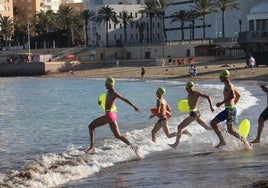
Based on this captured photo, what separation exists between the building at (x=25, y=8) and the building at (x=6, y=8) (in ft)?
27.6

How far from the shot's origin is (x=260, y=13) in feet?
229

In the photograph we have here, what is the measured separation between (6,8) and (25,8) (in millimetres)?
11569

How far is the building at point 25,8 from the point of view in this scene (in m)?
146

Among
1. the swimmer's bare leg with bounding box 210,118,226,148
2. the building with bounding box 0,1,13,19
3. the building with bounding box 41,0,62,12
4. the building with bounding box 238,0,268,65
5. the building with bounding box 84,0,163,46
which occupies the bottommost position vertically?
the swimmer's bare leg with bounding box 210,118,226,148

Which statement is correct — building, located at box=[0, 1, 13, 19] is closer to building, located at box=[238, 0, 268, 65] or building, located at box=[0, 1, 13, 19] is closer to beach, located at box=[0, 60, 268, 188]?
building, located at box=[238, 0, 268, 65]

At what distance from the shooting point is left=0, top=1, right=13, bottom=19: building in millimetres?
135125

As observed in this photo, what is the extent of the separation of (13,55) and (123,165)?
309 ft

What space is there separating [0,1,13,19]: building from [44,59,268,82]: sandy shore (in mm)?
52499

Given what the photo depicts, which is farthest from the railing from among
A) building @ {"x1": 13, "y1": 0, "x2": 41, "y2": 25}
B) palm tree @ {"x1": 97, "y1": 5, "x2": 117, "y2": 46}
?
building @ {"x1": 13, "y1": 0, "x2": 41, "y2": 25}

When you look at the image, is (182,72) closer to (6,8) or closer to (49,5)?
(6,8)

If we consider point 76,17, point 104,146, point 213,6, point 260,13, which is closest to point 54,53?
point 76,17

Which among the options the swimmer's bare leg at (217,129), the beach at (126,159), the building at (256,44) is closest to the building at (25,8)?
Result: the building at (256,44)

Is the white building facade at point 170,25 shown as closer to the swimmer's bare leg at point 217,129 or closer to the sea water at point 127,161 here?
the sea water at point 127,161

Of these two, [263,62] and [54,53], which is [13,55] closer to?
[54,53]
